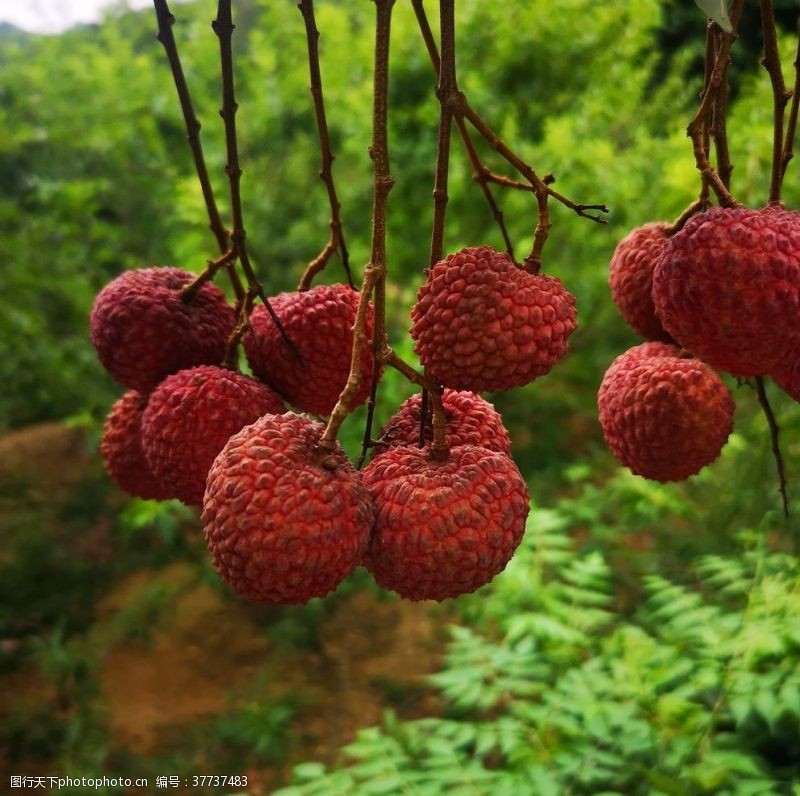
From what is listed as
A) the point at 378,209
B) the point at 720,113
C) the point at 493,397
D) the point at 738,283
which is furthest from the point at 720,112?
the point at 493,397

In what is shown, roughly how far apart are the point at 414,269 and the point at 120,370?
2.06 metres

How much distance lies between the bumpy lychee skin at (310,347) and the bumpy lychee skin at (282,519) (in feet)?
0.37

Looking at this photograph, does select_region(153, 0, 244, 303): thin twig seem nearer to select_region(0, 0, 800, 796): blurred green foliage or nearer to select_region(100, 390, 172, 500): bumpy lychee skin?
select_region(100, 390, 172, 500): bumpy lychee skin

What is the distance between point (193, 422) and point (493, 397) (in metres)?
2.06

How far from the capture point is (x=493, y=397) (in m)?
2.55

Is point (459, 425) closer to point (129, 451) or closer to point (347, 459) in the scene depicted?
point (347, 459)

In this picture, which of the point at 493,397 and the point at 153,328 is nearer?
the point at 153,328

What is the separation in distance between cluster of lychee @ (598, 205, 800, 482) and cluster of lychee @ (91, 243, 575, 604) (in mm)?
72

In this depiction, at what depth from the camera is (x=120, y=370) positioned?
0.60m

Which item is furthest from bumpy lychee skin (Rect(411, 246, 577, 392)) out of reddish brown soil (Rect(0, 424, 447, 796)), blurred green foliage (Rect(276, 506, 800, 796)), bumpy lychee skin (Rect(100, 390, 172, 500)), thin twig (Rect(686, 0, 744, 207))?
reddish brown soil (Rect(0, 424, 447, 796))

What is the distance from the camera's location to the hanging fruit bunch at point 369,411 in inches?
17.4

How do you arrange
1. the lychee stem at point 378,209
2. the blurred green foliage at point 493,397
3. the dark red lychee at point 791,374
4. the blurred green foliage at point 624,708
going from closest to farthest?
the lychee stem at point 378,209 → the dark red lychee at point 791,374 → the blurred green foliage at point 624,708 → the blurred green foliage at point 493,397

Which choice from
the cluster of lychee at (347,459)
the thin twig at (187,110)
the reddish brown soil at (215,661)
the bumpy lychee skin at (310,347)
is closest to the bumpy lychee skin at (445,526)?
the cluster of lychee at (347,459)

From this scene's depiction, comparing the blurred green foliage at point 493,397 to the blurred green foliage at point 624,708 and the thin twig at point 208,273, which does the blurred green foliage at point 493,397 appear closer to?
the blurred green foliage at point 624,708
